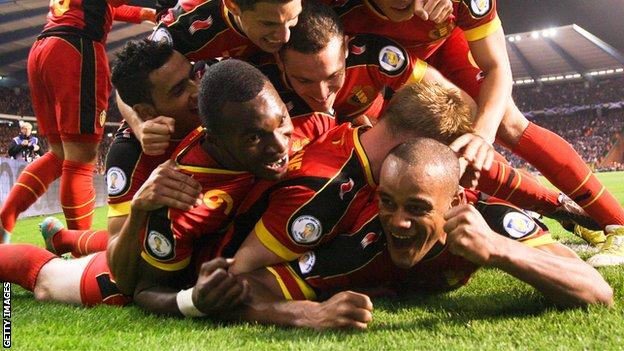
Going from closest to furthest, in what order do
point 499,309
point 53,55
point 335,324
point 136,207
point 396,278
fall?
point 335,324
point 499,309
point 136,207
point 396,278
point 53,55

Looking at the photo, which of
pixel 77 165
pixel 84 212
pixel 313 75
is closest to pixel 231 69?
pixel 313 75

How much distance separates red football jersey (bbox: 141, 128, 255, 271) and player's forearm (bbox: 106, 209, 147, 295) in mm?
43

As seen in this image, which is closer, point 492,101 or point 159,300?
point 159,300

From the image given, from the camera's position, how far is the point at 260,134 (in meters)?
2.49

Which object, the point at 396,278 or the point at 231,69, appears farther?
the point at 396,278

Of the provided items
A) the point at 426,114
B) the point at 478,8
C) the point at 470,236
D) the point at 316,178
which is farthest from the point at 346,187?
the point at 478,8

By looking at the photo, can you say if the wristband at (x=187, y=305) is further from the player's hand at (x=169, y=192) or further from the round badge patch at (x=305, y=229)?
the round badge patch at (x=305, y=229)

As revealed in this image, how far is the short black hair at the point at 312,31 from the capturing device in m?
2.75

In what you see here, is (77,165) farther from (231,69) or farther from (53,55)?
(231,69)

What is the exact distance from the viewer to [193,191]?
2.59 meters

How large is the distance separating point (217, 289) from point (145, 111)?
138 cm

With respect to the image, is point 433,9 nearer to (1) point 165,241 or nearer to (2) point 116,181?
(1) point 165,241

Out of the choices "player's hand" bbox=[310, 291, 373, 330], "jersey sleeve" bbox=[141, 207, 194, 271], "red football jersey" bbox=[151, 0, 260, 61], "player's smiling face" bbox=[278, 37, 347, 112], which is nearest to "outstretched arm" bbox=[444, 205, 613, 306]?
"player's hand" bbox=[310, 291, 373, 330]

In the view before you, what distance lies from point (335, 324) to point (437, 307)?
0.63 metres
